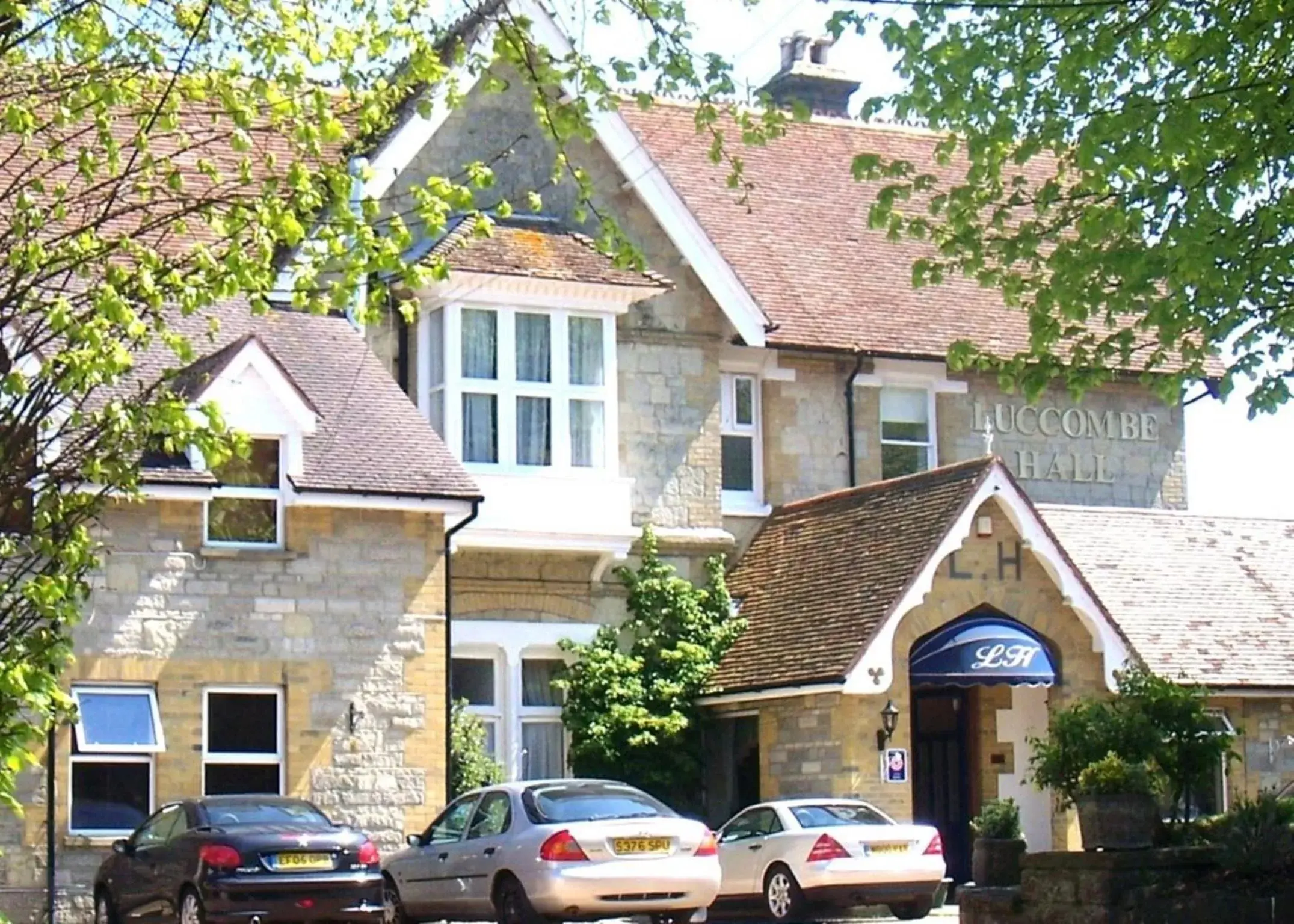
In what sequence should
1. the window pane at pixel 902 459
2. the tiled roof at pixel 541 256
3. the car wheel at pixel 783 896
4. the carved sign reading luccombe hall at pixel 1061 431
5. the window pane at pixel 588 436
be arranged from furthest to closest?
the carved sign reading luccombe hall at pixel 1061 431, the window pane at pixel 902 459, the window pane at pixel 588 436, the tiled roof at pixel 541 256, the car wheel at pixel 783 896

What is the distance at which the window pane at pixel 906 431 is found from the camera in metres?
33.5

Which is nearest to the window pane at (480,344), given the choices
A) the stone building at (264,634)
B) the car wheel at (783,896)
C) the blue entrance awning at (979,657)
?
the stone building at (264,634)

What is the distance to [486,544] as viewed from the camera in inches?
1145

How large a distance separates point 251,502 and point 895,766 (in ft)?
26.7

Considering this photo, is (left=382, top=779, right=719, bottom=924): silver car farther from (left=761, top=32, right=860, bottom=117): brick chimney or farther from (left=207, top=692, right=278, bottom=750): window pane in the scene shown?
(left=761, top=32, right=860, bottom=117): brick chimney

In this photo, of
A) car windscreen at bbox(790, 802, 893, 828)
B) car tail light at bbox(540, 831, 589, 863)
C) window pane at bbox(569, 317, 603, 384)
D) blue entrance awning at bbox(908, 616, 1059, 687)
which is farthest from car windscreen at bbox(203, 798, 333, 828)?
window pane at bbox(569, 317, 603, 384)

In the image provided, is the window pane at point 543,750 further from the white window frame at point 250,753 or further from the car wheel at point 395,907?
the car wheel at point 395,907

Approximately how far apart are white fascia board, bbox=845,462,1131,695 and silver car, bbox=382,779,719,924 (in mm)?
6171

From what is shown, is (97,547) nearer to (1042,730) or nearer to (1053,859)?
(1053,859)

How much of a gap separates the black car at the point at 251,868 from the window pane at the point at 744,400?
12101mm

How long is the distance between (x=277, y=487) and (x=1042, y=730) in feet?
34.4

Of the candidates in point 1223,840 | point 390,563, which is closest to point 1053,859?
point 1223,840

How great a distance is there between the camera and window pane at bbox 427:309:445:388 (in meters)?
29.6

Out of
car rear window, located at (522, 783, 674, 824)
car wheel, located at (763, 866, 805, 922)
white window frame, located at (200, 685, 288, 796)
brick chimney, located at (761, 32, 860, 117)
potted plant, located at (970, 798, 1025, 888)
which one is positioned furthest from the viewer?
brick chimney, located at (761, 32, 860, 117)
